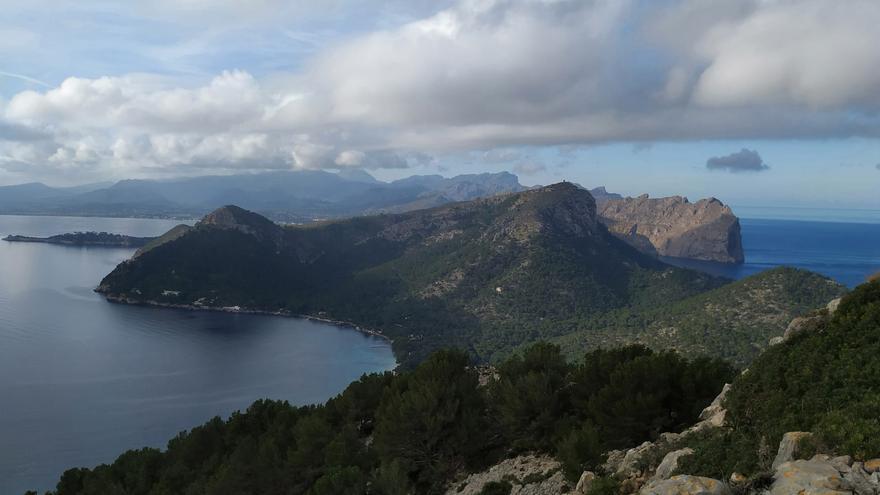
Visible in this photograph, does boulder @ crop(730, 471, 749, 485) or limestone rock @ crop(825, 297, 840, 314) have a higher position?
limestone rock @ crop(825, 297, 840, 314)

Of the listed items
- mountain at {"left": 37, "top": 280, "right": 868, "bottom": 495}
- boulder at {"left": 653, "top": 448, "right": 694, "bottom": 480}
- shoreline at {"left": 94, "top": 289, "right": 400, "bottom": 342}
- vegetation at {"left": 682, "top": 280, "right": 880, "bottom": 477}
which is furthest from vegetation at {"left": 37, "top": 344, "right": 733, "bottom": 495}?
shoreline at {"left": 94, "top": 289, "right": 400, "bottom": 342}

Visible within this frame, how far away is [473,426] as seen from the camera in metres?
26.1

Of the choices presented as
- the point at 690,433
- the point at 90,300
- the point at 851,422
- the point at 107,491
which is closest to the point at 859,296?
the point at 690,433

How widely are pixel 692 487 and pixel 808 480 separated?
198cm

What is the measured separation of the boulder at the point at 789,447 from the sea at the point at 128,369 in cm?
7548

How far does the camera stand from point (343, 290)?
197 metres

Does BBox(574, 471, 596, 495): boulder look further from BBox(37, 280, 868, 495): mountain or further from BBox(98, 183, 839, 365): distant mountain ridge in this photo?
BBox(98, 183, 839, 365): distant mountain ridge

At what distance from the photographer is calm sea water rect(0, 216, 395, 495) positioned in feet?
250

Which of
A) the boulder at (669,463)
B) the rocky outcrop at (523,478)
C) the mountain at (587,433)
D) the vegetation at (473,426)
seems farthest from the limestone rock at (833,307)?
A: the rocky outcrop at (523,478)

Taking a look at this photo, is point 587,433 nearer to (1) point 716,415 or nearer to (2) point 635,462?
(2) point 635,462

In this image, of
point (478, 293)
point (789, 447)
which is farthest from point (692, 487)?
point (478, 293)

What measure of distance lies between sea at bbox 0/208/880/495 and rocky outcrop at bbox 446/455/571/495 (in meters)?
61.6

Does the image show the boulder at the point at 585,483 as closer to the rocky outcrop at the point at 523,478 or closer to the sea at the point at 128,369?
the rocky outcrop at the point at 523,478

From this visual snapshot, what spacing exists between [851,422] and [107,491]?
3886 cm
